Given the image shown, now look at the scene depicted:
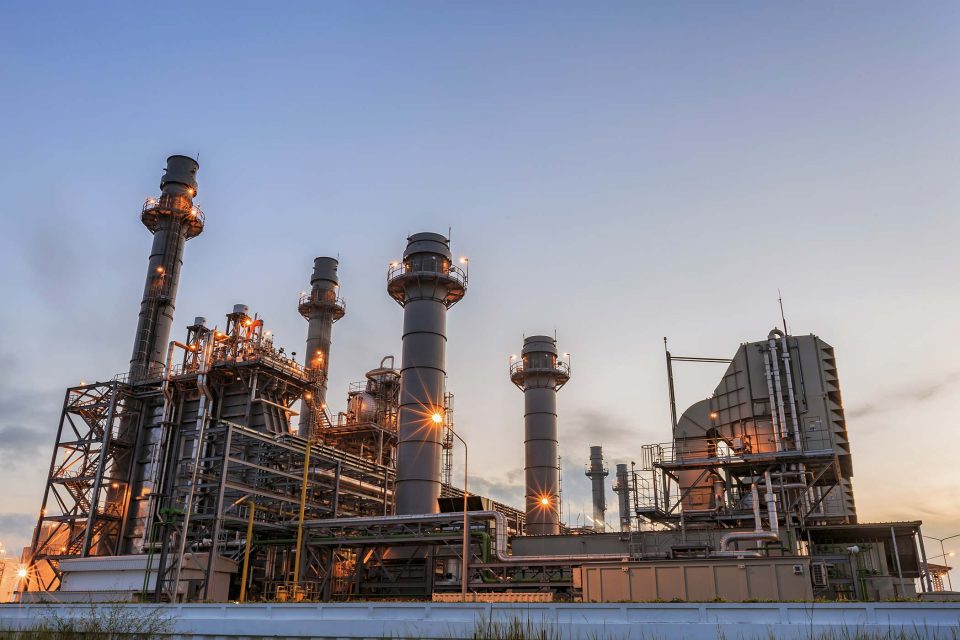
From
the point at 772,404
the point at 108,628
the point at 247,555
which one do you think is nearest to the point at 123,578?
the point at 247,555

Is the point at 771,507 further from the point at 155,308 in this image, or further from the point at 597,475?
the point at 597,475

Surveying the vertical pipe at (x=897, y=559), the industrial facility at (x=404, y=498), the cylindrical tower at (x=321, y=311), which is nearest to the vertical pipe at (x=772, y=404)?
the industrial facility at (x=404, y=498)

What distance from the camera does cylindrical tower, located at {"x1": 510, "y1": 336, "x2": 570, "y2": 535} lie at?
5931cm

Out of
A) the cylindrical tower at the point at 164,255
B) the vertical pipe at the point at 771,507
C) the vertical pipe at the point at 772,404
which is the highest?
the cylindrical tower at the point at 164,255

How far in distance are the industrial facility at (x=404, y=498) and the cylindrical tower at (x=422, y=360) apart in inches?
4.7

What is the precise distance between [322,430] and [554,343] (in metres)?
21.2

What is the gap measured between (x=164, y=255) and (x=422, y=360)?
25.7 meters

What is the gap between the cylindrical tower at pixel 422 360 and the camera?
137ft

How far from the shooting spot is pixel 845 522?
4288cm

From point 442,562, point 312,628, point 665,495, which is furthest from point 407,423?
point 312,628

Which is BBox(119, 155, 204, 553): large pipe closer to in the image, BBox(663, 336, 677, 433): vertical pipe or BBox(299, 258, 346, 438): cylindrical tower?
BBox(299, 258, 346, 438): cylindrical tower

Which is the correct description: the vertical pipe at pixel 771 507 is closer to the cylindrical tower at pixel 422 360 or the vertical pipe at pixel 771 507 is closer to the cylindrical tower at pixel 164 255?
the cylindrical tower at pixel 422 360

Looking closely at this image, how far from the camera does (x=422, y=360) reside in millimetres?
43656

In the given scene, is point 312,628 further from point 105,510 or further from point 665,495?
point 105,510
